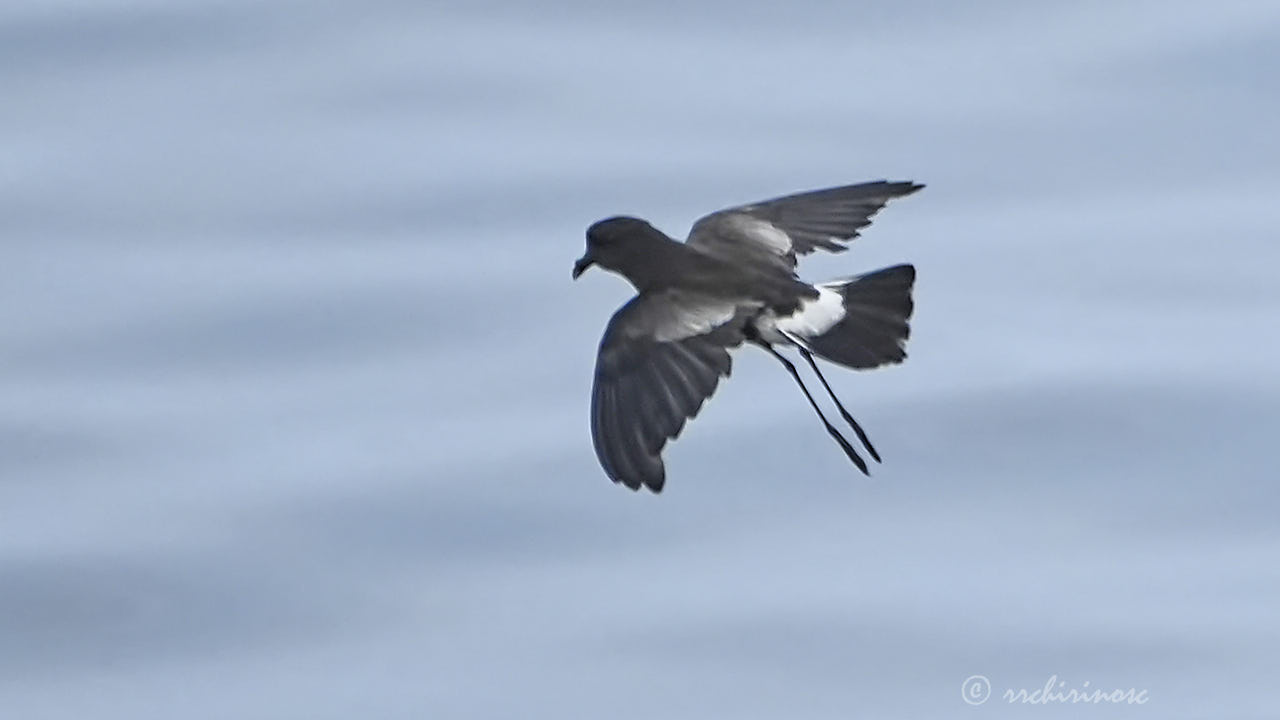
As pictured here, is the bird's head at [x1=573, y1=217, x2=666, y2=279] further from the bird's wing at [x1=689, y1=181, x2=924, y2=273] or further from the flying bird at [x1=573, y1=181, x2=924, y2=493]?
the bird's wing at [x1=689, y1=181, x2=924, y2=273]

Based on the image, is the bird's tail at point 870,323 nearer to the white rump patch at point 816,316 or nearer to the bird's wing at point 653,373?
the white rump patch at point 816,316

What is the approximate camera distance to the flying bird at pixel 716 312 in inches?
260

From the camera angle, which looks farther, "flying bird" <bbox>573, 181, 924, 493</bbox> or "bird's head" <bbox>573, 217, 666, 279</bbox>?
"bird's head" <bbox>573, 217, 666, 279</bbox>

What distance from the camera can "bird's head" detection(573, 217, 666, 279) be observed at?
716 centimetres

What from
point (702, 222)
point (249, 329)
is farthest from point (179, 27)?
point (702, 222)

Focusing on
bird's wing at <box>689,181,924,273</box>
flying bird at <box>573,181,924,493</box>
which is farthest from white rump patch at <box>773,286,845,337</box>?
bird's wing at <box>689,181,924,273</box>

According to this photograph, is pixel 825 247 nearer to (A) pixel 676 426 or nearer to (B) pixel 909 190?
(B) pixel 909 190

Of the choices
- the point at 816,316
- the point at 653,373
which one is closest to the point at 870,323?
the point at 816,316

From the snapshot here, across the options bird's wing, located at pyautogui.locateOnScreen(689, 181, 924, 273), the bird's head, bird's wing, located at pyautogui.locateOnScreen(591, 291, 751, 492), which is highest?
bird's wing, located at pyautogui.locateOnScreen(689, 181, 924, 273)

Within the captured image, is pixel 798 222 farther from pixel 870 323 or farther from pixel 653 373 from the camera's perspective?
pixel 653 373

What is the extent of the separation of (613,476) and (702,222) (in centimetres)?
130

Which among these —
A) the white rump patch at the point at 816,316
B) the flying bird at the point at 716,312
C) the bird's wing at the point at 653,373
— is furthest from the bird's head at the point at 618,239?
the white rump patch at the point at 816,316

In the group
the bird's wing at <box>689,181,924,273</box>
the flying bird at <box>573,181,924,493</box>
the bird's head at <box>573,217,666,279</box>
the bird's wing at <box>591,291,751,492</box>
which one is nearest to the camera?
the bird's wing at <box>591,291,751,492</box>

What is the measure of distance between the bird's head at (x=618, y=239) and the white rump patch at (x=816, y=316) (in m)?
0.38
